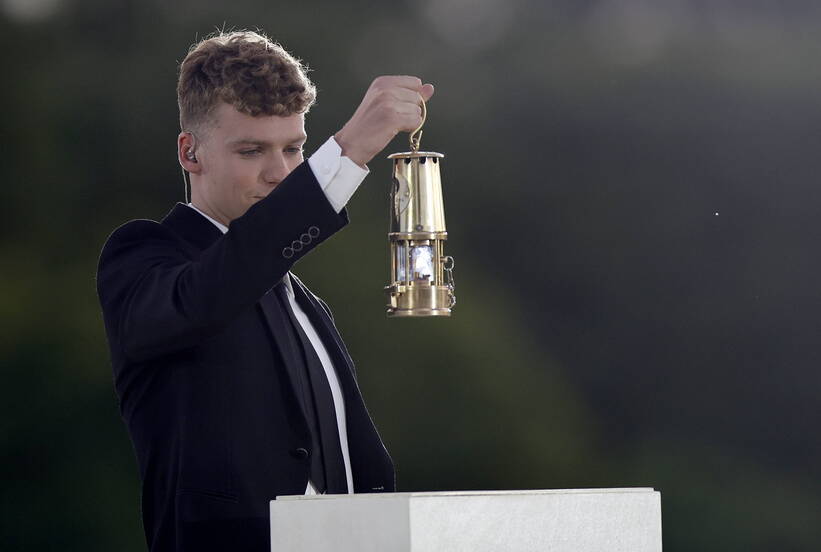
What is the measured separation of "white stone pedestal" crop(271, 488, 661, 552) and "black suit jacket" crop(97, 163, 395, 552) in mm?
480

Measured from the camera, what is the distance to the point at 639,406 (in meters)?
5.51

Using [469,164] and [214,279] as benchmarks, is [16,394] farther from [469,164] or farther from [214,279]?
[214,279]

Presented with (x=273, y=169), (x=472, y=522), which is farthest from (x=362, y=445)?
(x=472, y=522)

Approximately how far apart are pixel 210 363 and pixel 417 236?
44 cm

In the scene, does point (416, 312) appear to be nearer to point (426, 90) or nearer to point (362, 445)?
point (362, 445)

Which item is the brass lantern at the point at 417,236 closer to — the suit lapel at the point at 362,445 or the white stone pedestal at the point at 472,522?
the suit lapel at the point at 362,445

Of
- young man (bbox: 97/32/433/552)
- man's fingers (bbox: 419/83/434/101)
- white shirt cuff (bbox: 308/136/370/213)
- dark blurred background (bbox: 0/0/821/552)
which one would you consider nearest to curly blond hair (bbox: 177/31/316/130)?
young man (bbox: 97/32/433/552)

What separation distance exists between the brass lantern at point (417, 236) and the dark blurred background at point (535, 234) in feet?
9.77

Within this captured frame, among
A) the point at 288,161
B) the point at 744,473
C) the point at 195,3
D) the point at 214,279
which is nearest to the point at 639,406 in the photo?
the point at 744,473

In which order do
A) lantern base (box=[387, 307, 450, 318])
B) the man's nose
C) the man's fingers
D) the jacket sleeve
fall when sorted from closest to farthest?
the jacket sleeve → the man's fingers → lantern base (box=[387, 307, 450, 318]) → the man's nose

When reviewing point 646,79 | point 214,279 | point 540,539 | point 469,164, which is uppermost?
point 646,79

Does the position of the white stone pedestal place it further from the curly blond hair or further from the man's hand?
the curly blond hair

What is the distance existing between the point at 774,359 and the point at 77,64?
3.16 m

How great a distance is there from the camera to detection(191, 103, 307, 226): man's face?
8.11ft
